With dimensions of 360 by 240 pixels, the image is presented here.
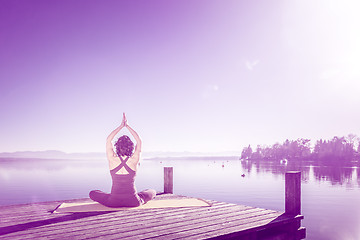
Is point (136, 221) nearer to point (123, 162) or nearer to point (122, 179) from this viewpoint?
point (122, 179)

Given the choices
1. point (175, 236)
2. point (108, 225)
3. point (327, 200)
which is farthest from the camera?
point (327, 200)

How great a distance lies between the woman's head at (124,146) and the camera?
9375 millimetres

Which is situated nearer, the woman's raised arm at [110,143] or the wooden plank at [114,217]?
the wooden plank at [114,217]

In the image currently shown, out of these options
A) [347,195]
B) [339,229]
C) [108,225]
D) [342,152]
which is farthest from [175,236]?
[342,152]

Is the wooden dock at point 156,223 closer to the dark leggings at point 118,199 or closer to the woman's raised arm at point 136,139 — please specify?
the dark leggings at point 118,199

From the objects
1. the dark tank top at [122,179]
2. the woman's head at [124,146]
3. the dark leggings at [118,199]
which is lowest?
the dark leggings at [118,199]

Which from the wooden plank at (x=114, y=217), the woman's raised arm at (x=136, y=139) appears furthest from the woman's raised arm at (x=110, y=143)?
the wooden plank at (x=114, y=217)

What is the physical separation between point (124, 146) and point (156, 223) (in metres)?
2.75

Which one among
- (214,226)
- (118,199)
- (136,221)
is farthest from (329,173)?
(136,221)

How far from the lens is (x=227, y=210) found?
32.7 feet

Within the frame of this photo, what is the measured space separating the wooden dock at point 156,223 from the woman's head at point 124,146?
1926mm

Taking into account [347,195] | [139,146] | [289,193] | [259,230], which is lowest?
[347,195]

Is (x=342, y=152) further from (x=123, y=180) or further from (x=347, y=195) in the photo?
(x=123, y=180)

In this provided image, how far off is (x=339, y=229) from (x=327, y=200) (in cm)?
→ 1581
